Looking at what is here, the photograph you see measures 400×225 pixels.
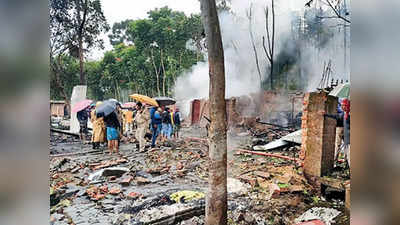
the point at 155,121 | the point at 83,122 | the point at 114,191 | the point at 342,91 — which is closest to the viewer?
the point at 342,91

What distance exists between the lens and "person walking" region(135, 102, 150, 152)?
15.6 ft

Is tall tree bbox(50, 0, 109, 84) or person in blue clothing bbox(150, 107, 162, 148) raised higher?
tall tree bbox(50, 0, 109, 84)

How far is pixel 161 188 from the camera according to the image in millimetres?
4172

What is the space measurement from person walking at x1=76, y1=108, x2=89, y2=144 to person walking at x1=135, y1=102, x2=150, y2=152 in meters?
0.87

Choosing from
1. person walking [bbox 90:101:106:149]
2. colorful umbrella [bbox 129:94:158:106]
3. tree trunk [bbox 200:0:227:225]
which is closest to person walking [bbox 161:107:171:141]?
colorful umbrella [bbox 129:94:158:106]

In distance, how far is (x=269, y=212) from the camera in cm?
380

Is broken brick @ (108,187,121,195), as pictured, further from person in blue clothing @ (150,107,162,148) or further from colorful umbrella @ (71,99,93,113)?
colorful umbrella @ (71,99,93,113)

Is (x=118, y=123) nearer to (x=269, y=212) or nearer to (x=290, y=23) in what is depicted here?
(x=269, y=212)

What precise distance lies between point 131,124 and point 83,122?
0.84 meters

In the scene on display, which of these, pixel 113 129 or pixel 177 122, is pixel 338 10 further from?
pixel 113 129

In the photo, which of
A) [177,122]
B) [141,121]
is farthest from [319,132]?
[141,121]

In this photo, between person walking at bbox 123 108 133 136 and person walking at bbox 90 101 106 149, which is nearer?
person walking at bbox 90 101 106 149

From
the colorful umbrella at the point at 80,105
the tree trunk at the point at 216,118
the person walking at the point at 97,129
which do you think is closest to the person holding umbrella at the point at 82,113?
the colorful umbrella at the point at 80,105
